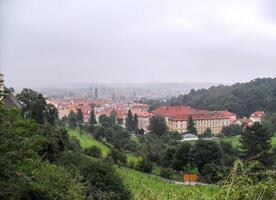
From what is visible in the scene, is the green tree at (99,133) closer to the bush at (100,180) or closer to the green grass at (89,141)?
the green grass at (89,141)

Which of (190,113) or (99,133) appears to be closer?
(99,133)

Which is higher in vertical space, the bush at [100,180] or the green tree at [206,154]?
the bush at [100,180]

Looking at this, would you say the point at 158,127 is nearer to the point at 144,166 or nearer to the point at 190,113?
the point at 190,113

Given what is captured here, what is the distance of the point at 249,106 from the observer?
67875 millimetres

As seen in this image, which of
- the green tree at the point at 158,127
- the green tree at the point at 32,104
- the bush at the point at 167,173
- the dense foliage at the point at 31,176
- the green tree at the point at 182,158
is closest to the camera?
the dense foliage at the point at 31,176

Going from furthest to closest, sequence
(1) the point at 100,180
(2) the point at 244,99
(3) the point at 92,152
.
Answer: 1. (2) the point at 244,99
2. (3) the point at 92,152
3. (1) the point at 100,180

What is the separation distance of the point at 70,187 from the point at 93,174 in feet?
9.05

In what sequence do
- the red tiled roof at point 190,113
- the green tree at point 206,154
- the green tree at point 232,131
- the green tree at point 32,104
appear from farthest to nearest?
the red tiled roof at point 190,113
the green tree at point 232,131
the green tree at point 206,154
the green tree at point 32,104

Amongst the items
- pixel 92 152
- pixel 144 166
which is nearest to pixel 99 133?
pixel 92 152

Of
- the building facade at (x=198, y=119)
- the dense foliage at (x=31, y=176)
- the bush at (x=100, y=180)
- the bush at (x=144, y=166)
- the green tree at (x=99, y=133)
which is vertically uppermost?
the dense foliage at (x=31, y=176)

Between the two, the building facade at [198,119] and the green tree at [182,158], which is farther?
the building facade at [198,119]

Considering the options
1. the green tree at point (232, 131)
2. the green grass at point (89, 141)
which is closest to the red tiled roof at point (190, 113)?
the green tree at point (232, 131)

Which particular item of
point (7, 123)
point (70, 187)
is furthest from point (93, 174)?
point (7, 123)

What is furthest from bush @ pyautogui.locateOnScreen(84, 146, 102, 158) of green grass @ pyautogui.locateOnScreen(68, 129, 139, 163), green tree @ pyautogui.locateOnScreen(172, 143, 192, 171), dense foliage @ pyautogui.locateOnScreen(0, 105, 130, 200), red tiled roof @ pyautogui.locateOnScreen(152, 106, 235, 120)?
red tiled roof @ pyautogui.locateOnScreen(152, 106, 235, 120)
